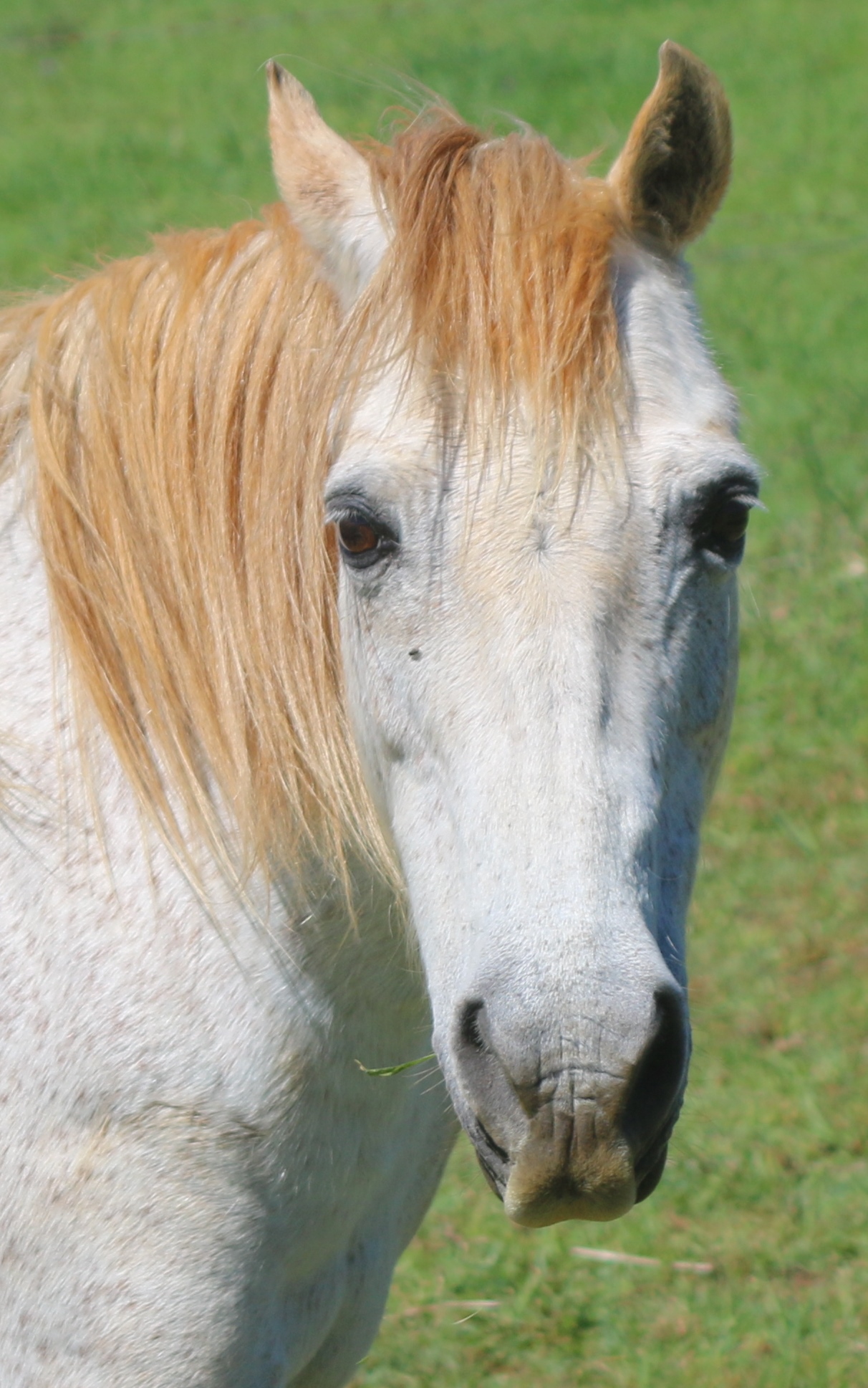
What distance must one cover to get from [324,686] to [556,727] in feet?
1.59

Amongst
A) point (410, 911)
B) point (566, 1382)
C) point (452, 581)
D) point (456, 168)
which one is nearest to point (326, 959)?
point (410, 911)

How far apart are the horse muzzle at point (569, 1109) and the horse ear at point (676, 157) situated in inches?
40.9

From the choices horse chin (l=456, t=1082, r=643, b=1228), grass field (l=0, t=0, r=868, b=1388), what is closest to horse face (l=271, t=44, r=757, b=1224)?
horse chin (l=456, t=1082, r=643, b=1228)

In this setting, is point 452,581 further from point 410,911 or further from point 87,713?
point 87,713

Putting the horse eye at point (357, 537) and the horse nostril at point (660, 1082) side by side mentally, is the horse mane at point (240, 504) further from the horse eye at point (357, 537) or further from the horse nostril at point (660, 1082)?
the horse nostril at point (660, 1082)

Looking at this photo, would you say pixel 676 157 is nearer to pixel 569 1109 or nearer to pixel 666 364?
pixel 666 364

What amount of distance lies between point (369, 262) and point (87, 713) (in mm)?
714

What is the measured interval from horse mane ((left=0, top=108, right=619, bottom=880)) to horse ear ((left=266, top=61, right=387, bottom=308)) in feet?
0.12

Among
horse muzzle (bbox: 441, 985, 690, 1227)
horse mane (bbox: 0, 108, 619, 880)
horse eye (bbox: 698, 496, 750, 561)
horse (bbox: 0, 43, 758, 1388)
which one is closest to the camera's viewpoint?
horse muzzle (bbox: 441, 985, 690, 1227)

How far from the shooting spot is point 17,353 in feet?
7.15

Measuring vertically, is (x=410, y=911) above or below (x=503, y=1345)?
above

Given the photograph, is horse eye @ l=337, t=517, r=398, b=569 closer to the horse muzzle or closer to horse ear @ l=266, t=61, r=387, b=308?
horse ear @ l=266, t=61, r=387, b=308

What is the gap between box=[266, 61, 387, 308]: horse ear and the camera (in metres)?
1.87

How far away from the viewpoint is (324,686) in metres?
1.93
